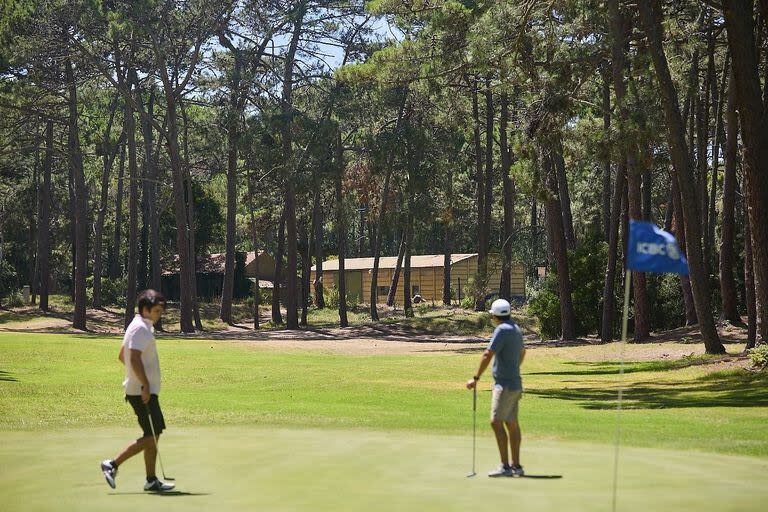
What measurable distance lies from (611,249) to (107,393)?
940 inches

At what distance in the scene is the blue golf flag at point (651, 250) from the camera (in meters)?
10.2

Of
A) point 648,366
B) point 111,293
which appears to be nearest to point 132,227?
point 111,293

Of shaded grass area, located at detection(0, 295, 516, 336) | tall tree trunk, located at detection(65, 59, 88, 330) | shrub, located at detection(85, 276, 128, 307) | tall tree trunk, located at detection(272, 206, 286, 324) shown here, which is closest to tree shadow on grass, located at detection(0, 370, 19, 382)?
tall tree trunk, located at detection(65, 59, 88, 330)

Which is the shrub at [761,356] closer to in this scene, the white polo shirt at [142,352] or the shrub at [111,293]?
the white polo shirt at [142,352]

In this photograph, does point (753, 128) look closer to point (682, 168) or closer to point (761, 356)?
point (682, 168)

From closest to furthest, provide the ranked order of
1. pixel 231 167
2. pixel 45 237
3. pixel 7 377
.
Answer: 1. pixel 7 377
2. pixel 231 167
3. pixel 45 237

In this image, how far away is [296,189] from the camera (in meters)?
59.0

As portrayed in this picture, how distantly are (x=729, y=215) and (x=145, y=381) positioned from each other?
29574 mm

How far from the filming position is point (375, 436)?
16.3m

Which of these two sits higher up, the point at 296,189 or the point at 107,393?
the point at 296,189

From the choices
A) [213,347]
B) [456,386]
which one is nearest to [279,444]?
[456,386]

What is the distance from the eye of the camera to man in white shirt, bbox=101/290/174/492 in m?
11.0

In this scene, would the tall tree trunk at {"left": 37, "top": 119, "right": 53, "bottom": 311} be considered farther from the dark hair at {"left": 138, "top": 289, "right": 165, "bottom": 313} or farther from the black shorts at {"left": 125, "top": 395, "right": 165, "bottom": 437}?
the black shorts at {"left": 125, "top": 395, "right": 165, "bottom": 437}

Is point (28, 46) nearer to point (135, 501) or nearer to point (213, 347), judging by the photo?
point (213, 347)
